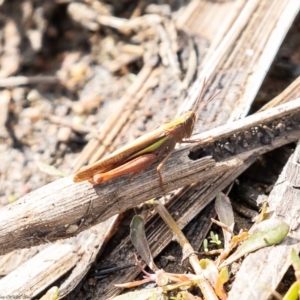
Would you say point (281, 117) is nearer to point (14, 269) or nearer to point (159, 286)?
point (159, 286)

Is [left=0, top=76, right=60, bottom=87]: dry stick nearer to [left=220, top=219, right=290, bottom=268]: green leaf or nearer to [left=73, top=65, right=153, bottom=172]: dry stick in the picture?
[left=73, top=65, right=153, bottom=172]: dry stick

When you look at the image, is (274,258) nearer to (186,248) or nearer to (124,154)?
(186,248)

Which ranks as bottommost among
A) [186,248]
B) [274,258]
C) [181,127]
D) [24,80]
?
[186,248]

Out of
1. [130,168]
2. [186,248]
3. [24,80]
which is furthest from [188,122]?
[24,80]

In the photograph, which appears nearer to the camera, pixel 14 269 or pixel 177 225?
pixel 177 225

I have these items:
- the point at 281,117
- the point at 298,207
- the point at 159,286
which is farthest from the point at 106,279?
the point at 281,117

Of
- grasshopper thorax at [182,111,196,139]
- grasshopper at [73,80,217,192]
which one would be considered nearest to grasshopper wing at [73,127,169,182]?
grasshopper at [73,80,217,192]

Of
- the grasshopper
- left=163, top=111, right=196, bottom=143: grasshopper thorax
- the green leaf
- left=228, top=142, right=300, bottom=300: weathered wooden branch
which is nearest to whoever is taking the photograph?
left=228, top=142, right=300, bottom=300: weathered wooden branch
